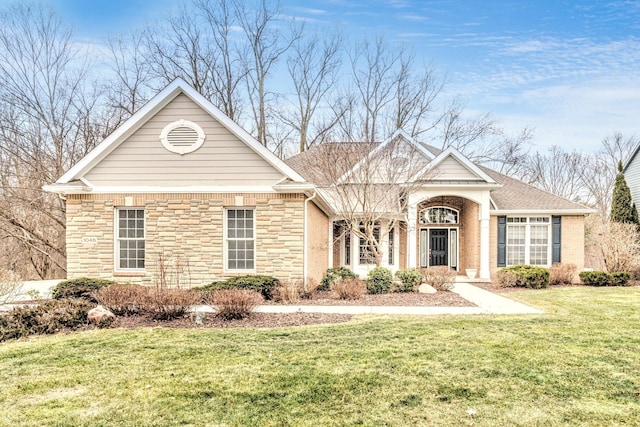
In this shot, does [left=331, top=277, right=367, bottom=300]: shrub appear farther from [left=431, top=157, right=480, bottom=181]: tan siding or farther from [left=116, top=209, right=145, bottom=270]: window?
[left=431, top=157, right=480, bottom=181]: tan siding

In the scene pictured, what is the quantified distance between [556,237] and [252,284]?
46.3 feet

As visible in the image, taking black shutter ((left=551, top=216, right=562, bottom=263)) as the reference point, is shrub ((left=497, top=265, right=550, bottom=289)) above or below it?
below

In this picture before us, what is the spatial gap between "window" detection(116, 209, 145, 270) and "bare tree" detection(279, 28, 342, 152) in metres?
17.9


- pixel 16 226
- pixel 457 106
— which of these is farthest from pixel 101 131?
pixel 457 106

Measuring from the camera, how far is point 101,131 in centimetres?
2355

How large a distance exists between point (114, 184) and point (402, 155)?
999 centimetres

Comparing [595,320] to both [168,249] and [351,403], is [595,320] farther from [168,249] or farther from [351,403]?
[168,249]

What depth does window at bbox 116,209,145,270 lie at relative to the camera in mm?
13078

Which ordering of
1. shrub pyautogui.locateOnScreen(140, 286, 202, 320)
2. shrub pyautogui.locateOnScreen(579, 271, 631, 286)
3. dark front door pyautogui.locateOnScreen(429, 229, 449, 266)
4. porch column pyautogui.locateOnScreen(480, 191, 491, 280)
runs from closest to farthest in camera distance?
1. shrub pyautogui.locateOnScreen(140, 286, 202, 320)
2. shrub pyautogui.locateOnScreen(579, 271, 631, 286)
3. porch column pyautogui.locateOnScreen(480, 191, 491, 280)
4. dark front door pyautogui.locateOnScreen(429, 229, 449, 266)

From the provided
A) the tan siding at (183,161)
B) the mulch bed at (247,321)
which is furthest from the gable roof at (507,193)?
the mulch bed at (247,321)

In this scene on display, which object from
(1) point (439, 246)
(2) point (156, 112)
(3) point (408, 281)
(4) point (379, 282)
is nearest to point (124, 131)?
(2) point (156, 112)

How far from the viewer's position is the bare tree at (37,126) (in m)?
20.7

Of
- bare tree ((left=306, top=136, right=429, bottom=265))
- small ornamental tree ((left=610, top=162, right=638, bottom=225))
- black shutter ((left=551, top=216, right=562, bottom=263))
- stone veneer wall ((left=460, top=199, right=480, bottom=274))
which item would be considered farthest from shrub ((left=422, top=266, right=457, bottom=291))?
small ornamental tree ((left=610, top=162, right=638, bottom=225))

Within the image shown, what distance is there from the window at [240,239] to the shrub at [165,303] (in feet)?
11.7
